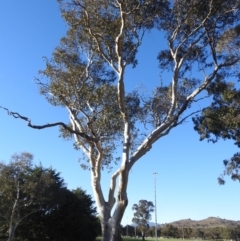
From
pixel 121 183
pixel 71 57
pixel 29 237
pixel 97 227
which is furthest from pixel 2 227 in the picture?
pixel 121 183

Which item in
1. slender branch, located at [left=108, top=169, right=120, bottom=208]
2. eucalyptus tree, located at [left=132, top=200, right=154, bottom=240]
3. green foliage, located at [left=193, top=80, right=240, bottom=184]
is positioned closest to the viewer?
slender branch, located at [left=108, top=169, right=120, bottom=208]

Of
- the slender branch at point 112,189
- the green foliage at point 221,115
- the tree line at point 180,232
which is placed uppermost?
the tree line at point 180,232

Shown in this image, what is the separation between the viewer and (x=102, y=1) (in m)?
15.2

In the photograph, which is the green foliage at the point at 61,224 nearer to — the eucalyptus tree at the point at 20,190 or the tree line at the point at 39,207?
the tree line at the point at 39,207

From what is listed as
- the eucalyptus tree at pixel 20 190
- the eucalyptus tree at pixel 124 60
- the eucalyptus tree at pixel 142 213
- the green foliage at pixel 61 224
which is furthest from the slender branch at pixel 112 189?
the eucalyptus tree at pixel 142 213

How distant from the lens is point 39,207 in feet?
127

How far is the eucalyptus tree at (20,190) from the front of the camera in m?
34.9

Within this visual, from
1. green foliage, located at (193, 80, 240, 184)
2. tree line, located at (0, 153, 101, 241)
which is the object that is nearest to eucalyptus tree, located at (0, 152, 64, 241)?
tree line, located at (0, 153, 101, 241)

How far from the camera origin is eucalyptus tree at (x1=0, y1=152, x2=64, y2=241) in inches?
1373

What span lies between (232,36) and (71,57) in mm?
6760

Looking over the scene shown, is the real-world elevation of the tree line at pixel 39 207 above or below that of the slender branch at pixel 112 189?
above

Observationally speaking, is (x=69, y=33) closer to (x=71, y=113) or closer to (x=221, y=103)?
(x=71, y=113)

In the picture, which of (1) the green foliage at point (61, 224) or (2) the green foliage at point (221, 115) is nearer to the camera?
(2) the green foliage at point (221, 115)

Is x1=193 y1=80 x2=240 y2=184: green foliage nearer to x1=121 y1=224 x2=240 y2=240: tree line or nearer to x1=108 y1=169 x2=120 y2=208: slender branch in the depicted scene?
x1=108 y1=169 x2=120 y2=208: slender branch
